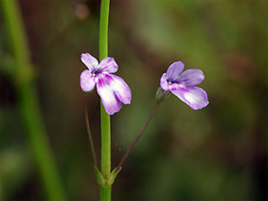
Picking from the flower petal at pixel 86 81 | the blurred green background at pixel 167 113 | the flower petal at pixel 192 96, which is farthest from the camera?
the blurred green background at pixel 167 113

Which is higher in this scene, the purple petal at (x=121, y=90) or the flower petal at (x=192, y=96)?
the purple petal at (x=121, y=90)

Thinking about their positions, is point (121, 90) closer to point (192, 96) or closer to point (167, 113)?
point (192, 96)

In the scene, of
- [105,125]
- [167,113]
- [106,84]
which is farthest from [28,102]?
[106,84]

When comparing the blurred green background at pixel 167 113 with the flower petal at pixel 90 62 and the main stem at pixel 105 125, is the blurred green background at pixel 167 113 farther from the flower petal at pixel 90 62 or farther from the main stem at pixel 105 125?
the flower petal at pixel 90 62

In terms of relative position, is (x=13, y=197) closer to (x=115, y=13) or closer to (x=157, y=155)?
(x=157, y=155)

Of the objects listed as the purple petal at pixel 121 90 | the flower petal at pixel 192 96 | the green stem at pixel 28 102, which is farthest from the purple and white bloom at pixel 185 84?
the green stem at pixel 28 102
